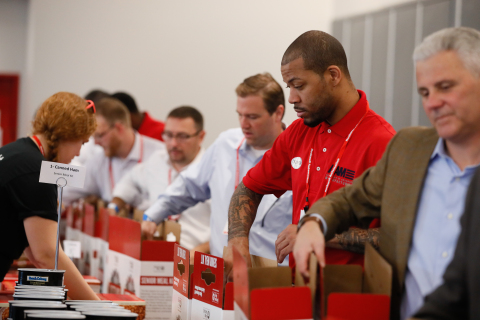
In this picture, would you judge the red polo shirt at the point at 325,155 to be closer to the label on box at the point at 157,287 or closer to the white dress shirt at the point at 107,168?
the label on box at the point at 157,287

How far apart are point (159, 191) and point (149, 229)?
39.3 inches

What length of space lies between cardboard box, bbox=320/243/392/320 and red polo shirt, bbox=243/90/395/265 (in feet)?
0.91

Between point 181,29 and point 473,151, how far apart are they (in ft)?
16.4

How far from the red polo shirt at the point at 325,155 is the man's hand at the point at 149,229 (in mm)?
938

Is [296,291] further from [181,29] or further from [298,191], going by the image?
[181,29]

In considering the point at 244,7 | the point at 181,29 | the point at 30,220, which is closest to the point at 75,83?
the point at 181,29

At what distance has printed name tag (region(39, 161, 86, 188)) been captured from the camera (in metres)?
2.04

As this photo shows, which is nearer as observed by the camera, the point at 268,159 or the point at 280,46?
the point at 268,159

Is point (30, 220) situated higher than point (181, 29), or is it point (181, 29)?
point (181, 29)

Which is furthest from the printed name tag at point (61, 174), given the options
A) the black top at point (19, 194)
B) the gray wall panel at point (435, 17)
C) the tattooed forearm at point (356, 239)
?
the gray wall panel at point (435, 17)

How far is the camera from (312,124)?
1.93 metres

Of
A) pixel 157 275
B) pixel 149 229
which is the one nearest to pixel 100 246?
pixel 149 229

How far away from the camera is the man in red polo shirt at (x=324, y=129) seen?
5.85 ft

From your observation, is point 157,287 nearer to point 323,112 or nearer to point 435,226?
point 323,112
